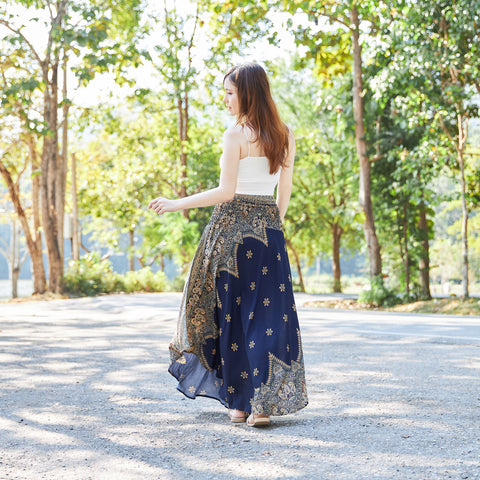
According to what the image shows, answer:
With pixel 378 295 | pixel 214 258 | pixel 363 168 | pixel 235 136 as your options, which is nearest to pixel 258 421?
pixel 214 258

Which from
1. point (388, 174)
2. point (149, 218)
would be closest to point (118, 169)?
point (149, 218)

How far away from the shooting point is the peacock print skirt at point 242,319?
349 centimetres

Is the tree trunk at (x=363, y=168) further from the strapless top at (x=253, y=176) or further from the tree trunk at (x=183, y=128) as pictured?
the strapless top at (x=253, y=176)

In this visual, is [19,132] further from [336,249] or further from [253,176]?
[253,176]

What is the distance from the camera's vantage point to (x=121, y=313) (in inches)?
426

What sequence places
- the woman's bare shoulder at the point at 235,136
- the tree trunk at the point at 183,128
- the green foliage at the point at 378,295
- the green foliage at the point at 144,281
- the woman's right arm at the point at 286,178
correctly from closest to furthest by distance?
the woman's bare shoulder at the point at 235,136
the woman's right arm at the point at 286,178
the green foliage at the point at 378,295
the green foliage at the point at 144,281
the tree trunk at the point at 183,128

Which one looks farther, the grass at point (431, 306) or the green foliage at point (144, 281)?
the green foliage at point (144, 281)

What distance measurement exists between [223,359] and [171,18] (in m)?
21.0

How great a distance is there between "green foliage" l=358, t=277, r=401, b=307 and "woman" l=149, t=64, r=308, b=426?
10357 millimetres

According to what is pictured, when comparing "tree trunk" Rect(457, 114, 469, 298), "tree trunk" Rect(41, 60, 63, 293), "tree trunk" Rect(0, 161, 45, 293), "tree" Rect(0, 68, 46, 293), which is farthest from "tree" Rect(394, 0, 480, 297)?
"tree trunk" Rect(0, 161, 45, 293)

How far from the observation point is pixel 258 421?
3.45 m

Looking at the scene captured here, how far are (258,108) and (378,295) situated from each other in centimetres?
1062

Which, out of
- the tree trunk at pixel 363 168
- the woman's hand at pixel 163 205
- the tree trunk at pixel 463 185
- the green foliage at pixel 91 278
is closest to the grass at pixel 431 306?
the tree trunk at pixel 463 185

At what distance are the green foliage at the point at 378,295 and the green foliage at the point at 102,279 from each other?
7.18 metres
